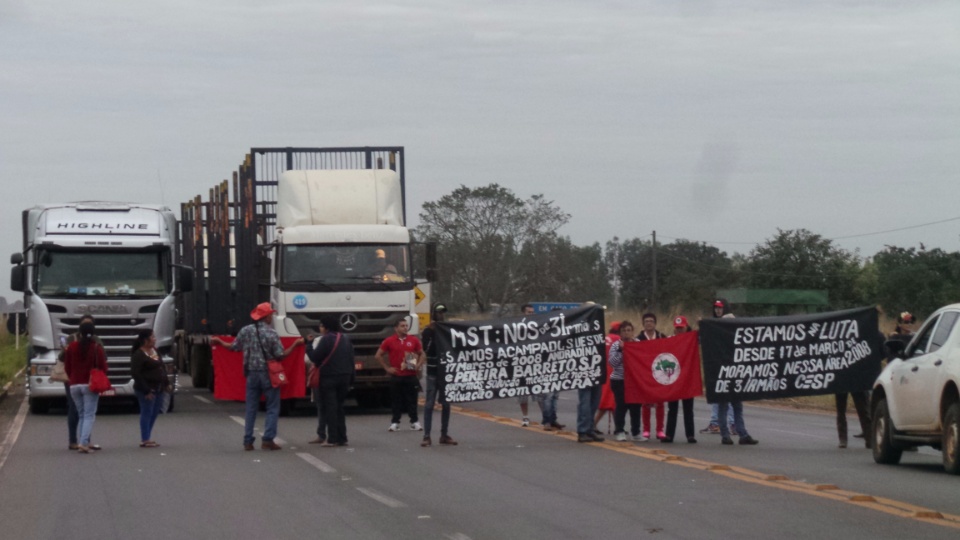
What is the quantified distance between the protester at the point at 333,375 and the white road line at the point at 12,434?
13.4ft

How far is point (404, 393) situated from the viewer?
20703 millimetres

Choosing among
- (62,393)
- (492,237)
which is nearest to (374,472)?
(62,393)

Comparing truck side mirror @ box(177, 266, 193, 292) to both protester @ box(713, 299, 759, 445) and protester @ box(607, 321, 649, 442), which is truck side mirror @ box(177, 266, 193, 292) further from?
protester @ box(713, 299, 759, 445)

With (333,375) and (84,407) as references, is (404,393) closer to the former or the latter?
(333,375)

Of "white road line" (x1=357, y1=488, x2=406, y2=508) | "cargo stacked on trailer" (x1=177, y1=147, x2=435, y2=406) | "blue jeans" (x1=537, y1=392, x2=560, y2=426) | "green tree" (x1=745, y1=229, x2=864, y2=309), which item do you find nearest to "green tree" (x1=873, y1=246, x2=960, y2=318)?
"green tree" (x1=745, y1=229, x2=864, y2=309)

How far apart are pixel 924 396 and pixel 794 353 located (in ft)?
13.7

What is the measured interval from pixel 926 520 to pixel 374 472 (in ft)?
20.4

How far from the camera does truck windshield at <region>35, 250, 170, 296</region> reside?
2397 cm

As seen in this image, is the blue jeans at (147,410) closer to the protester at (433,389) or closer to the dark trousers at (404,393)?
the protester at (433,389)

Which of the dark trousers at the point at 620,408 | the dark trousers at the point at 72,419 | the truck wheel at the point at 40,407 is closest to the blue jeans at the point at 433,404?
the dark trousers at the point at 620,408

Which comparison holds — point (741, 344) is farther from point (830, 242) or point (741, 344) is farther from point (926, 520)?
point (830, 242)

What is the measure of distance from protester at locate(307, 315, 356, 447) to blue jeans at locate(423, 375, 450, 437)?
3.60 ft

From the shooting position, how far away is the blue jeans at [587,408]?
18.3m

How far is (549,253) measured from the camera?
7506 centimetres
